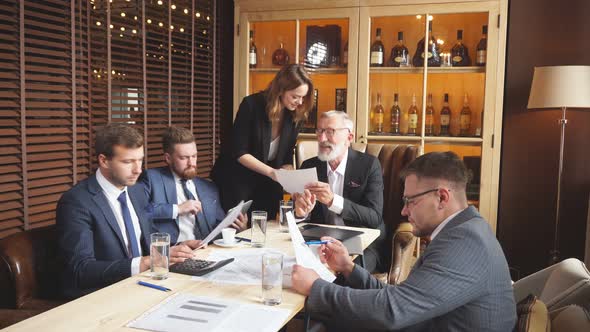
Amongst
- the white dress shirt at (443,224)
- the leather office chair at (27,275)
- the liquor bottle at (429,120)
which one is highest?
the liquor bottle at (429,120)

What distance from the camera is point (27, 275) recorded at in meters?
1.86

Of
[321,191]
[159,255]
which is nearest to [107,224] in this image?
[159,255]

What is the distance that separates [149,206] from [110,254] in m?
0.50

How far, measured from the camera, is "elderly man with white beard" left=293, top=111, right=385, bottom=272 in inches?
113

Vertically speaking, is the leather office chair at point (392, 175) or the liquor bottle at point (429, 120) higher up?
the liquor bottle at point (429, 120)

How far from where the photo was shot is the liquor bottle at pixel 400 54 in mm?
4129

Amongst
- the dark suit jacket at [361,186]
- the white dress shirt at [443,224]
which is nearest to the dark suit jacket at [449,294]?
the white dress shirt at [443,224]

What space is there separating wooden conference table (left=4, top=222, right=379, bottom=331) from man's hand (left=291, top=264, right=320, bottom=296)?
21 mm

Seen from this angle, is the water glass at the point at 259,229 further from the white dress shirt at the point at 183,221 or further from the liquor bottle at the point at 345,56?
the liquor bottle at the point at 345,56

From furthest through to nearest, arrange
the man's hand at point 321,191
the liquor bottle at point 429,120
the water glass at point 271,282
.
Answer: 1. the liquor bottle at point 429,120
2. the man's hand at point 321,191
3. the water glass at point 271,282

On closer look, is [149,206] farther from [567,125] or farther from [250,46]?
[567,125]

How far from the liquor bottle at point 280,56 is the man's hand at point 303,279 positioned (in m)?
2.99

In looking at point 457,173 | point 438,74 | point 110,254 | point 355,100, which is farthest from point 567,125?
point 110,254

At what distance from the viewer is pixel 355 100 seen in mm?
4188
